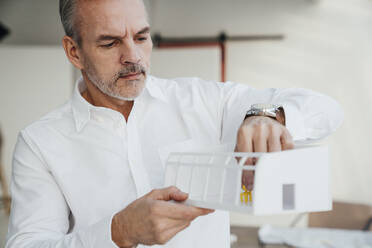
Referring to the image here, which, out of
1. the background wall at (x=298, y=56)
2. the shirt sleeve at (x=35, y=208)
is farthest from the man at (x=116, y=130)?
the background wall at (x=298, y=56)

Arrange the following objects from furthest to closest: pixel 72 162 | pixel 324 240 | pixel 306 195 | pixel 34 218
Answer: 1. pixel 324 240
2. pixel 72 162
3. pixel 34 218
4. pixel 306 195

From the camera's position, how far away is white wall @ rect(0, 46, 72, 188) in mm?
4133

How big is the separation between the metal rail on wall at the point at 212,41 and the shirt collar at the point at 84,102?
2.92 meters

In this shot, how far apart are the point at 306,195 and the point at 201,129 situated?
0.56m

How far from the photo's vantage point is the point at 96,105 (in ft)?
4.17

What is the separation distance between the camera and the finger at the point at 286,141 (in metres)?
0.77

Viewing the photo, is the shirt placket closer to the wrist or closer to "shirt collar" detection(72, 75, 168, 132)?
"shirt collar" detection(72, 75, 168, 132)

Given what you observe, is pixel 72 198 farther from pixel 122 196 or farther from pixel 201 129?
pixel 201 129

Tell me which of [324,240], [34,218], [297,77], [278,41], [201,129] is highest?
[278,41]

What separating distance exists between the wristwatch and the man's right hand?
0.29 metres

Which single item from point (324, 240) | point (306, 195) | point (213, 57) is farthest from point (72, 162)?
point (213, 57)

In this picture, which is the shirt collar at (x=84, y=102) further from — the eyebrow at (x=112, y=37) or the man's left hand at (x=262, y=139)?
the man's left hand at (x=262, y=139)

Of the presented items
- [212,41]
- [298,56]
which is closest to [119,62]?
[212,41]

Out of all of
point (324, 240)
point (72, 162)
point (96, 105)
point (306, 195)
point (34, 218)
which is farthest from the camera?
point (324, 240)
